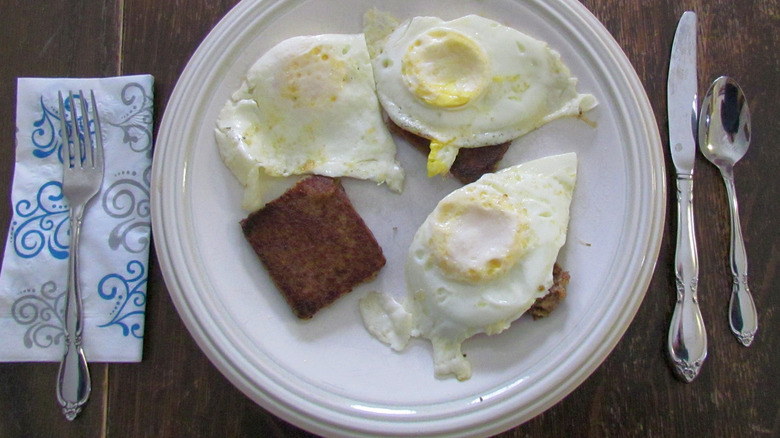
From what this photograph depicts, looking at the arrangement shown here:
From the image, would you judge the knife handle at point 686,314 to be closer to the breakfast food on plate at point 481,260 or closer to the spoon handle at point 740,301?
the spoon handle at point 740,301

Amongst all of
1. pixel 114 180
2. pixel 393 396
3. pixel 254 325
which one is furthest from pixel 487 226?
pixel 114 180

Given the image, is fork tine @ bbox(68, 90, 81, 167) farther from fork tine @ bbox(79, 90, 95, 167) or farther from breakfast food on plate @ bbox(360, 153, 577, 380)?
breakfast food on plate @ bbox(360, 153, 577, 380)

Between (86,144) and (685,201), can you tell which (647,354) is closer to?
(685,201)

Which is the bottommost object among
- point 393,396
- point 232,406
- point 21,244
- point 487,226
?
point 232,406

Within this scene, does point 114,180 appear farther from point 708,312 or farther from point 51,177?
point 708,312

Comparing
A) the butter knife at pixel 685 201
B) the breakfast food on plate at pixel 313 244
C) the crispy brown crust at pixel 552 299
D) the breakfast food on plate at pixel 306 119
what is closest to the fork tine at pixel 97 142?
the breakfast food on plate at pixel 306 119

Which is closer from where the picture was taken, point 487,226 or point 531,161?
point 487,226

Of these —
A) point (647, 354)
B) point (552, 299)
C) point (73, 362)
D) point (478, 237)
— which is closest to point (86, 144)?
point (73, 362)
